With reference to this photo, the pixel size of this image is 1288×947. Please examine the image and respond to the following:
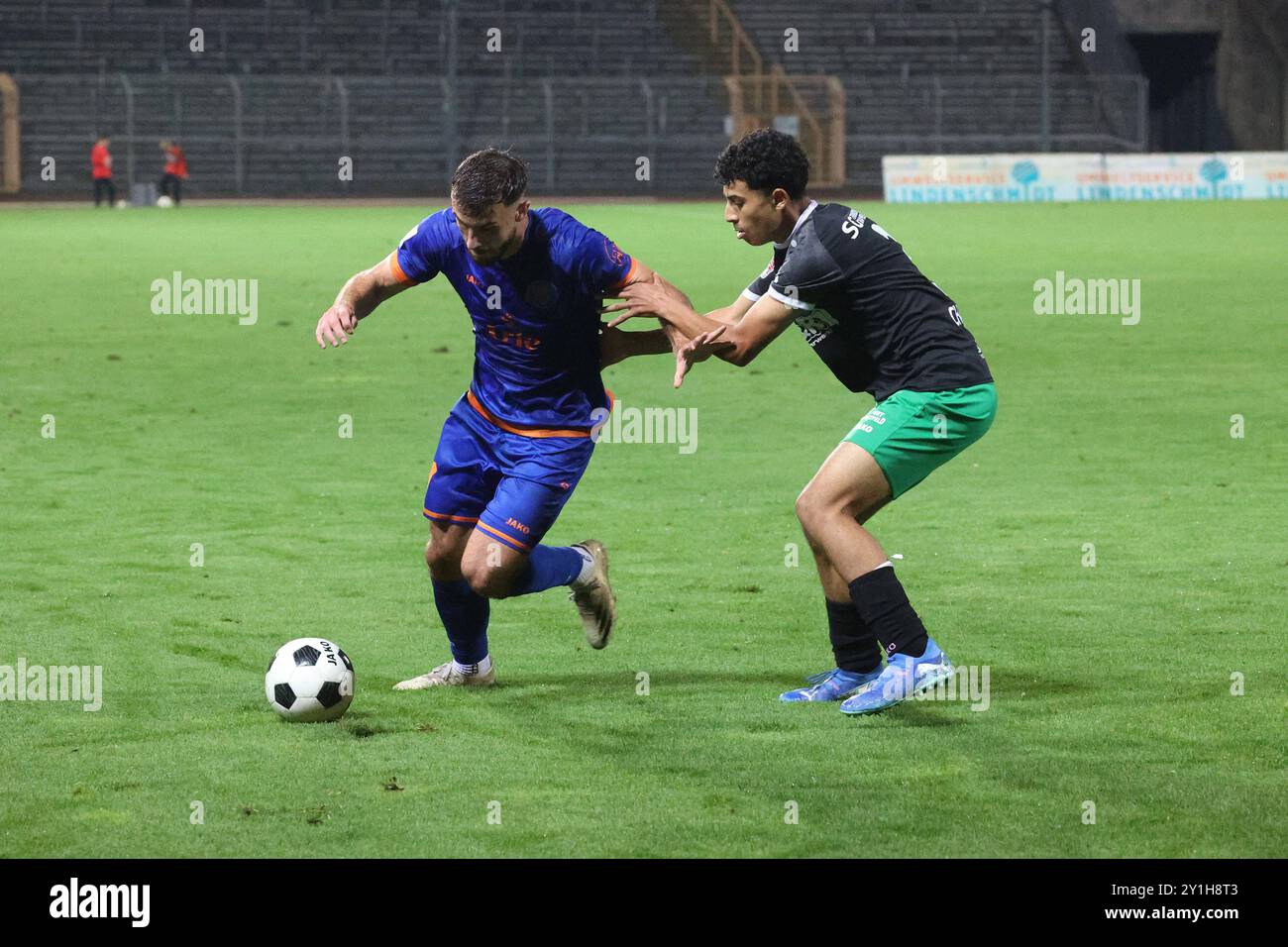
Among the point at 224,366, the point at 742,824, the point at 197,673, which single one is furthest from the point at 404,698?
the point at 224,366

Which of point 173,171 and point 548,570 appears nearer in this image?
point 548,570

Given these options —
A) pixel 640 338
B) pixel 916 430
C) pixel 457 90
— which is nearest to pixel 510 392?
pixel 640 338

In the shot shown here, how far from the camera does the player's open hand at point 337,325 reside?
6805 millimetres

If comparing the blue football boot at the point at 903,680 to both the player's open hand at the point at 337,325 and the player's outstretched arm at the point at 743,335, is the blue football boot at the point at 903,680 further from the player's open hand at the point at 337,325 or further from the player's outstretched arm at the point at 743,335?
the player's open hand at the point at 337,325

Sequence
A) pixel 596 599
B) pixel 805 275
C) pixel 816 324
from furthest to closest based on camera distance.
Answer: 1. pixel 596 599
2. pixel 816 324
3. pixel 805 275

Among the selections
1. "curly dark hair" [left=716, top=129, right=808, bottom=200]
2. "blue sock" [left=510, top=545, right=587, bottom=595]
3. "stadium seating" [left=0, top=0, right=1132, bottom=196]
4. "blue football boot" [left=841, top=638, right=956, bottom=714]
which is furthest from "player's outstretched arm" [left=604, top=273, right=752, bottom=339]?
"stadium seating" [left=0, top=0, right=1132, bottom=196]

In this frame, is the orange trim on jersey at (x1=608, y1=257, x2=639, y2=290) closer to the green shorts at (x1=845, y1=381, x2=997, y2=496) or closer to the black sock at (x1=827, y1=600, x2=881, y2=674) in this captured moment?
the green shorts at (x1=845, y1=381, x2=997, y2=496)

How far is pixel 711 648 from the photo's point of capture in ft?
24.8

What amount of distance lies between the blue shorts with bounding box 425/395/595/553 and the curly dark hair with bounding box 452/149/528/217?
941mm

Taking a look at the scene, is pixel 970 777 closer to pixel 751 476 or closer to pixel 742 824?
pixel 742 824

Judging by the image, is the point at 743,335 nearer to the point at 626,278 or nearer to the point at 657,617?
the point at 626,278

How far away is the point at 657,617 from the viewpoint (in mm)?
8148

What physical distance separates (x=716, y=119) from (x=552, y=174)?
4.81 m

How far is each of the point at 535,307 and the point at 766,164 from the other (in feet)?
3.33
